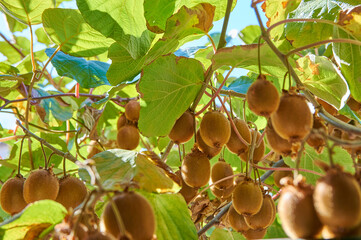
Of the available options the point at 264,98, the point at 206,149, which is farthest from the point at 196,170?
the point at 264,98

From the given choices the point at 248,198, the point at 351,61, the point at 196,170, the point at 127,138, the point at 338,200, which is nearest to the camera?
the point at 338,200

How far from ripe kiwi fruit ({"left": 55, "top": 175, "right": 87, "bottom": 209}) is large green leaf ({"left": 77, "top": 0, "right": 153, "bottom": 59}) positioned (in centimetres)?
43

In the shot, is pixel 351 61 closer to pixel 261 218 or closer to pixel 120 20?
pixel 261 218

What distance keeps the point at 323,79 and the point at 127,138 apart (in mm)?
697

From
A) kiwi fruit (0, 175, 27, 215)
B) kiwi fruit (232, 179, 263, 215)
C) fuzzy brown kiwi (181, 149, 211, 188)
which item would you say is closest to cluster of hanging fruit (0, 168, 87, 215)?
kiwi fruit (0, 175, 27, 215)

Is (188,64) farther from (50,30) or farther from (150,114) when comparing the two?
(50,30)

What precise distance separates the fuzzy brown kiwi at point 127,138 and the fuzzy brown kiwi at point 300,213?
0.91 meters

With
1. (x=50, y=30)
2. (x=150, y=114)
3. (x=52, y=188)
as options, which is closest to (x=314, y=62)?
(x=150, y=114)

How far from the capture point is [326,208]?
467mm

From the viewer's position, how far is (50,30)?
1470 mm

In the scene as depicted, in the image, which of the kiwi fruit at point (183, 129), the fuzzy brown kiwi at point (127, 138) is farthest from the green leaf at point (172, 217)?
the fuzzy brown kiwi at point (127, 138)

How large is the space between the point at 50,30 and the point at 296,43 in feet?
2.99

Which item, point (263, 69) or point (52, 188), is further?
point (263, 69)

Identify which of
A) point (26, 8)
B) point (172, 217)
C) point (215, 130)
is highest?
point (26, 8)
